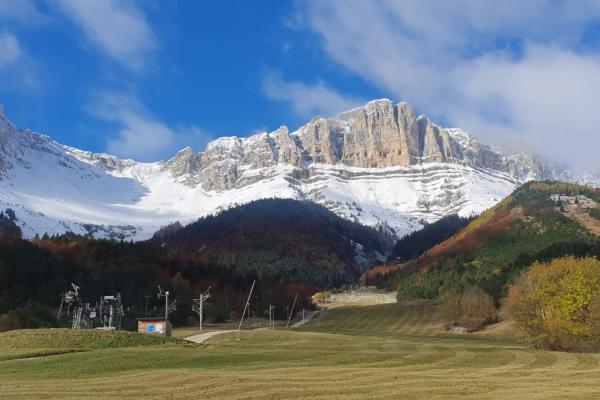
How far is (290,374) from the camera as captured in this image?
3969 cm

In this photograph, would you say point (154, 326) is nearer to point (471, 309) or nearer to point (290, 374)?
point (290, 374)

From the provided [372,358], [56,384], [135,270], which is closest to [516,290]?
[372,358]

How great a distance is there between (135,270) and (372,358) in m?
139

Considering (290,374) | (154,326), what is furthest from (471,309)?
(290,374)

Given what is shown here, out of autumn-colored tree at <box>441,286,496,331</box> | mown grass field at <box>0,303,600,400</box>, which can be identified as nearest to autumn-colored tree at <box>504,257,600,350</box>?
mown grass field at <box>0,303,600,400</box>

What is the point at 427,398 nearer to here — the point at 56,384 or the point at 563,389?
the point at 563,389

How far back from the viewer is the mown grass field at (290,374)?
32.2 meters

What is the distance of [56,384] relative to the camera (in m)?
36.0

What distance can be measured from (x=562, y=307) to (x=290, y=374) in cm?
4566

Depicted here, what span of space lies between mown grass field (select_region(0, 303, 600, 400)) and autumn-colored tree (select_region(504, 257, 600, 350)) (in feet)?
53.3

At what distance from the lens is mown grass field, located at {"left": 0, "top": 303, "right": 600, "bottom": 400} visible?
32.2 m

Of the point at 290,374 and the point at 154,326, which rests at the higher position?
the point at 154,326

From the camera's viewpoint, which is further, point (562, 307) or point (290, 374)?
point (562, 307)

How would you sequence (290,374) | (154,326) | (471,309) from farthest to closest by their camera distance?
(471,309) < (154,326) < (290,374)
